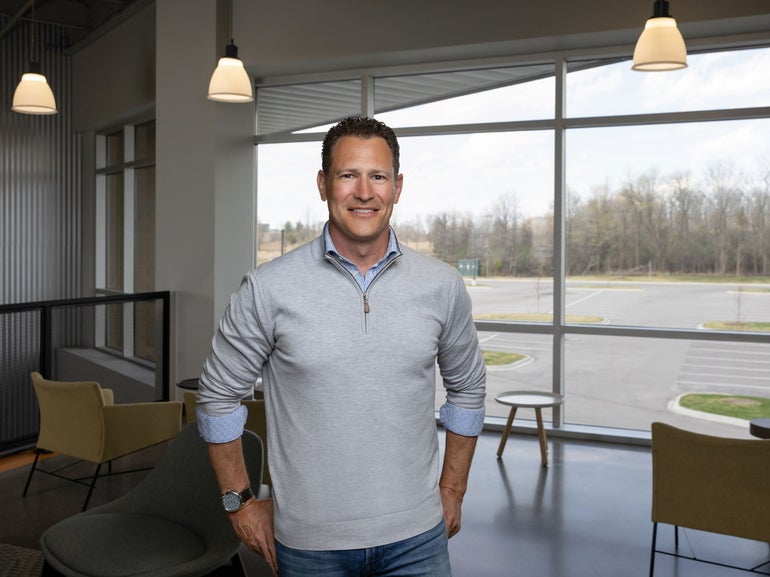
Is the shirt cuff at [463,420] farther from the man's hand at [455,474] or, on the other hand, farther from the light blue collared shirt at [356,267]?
the light blue collared shirt at [356,267]

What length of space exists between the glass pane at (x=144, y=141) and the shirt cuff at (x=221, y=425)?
8.37m

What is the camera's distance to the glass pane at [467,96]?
698 centimetres

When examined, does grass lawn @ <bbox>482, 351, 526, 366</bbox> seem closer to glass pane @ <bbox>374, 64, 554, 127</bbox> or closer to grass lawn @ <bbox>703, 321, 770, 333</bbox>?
grass lawn @ <bbox>703, 321, 770, 333</bbox>

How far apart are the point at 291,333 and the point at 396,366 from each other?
0.78 ft

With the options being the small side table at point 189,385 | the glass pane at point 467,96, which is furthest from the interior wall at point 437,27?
the small side table at point 189,385

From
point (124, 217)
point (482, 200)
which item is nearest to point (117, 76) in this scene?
point (124, 217)

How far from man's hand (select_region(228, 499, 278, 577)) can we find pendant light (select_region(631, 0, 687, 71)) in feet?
11.1

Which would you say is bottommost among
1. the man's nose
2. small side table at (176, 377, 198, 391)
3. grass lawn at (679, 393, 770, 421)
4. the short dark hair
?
grass lawn at (679, 393, 770, 421)

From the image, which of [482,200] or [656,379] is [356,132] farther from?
[482,200]

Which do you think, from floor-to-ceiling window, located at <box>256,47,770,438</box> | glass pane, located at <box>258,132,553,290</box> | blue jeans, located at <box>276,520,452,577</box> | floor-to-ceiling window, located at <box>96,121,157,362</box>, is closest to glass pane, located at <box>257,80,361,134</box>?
floor-to-ceiling window, located at <box>256,47,770,438</box>

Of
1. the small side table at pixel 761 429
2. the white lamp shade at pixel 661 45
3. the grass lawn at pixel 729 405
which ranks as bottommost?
the grass lawn at pixel 729 405

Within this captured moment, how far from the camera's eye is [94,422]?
475 cm

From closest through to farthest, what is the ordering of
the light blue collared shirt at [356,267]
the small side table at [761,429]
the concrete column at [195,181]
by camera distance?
the light blue collared shirt at [356,267], the small side table at [761,429], the concrete column at [195,181]

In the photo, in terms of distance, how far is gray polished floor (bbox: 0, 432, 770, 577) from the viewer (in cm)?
409
